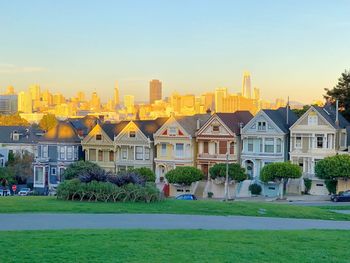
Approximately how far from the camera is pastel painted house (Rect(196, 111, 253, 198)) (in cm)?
5778

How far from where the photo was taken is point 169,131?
2384 inches

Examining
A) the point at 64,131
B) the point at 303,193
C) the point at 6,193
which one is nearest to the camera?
the point at 303,193

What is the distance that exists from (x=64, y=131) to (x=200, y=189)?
1700 cm

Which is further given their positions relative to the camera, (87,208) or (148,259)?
(87,208)

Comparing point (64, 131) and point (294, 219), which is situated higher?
point (64, 131)

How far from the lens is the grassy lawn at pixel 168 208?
2684 cm

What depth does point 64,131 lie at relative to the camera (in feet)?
218

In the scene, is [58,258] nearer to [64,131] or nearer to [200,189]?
[200,189]

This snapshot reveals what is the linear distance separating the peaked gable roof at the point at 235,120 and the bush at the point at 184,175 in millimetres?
5641

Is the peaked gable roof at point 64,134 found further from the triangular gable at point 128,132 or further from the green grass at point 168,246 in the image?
the green grass at point 168,246

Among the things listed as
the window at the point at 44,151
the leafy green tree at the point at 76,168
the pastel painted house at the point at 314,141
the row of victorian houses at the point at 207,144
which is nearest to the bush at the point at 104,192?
the leafy green tree at the point at 76,168

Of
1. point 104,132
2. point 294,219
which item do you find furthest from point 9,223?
point 104,132

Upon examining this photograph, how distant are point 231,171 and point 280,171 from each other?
4788 mm

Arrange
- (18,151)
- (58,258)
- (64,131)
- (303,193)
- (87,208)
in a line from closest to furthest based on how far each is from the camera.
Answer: (58,258) → (87,208) → (303,193) → (64,131) → (18,151)
